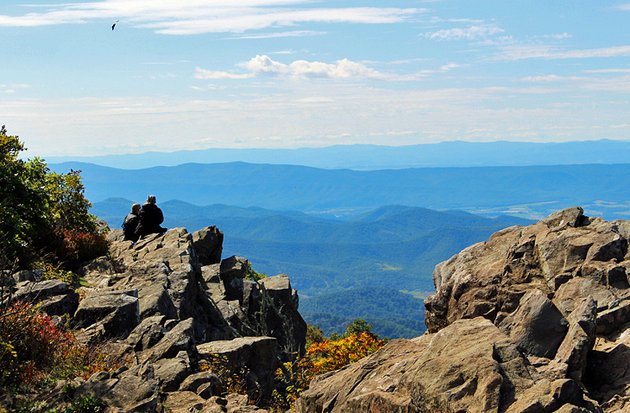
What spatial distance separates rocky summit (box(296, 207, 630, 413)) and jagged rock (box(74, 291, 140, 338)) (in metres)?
8.10

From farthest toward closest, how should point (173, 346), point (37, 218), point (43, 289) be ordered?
1. point (37, 218)
2. point (43, 289)
3. point (173, 346)

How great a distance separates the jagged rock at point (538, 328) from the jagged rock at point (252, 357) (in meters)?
9.54

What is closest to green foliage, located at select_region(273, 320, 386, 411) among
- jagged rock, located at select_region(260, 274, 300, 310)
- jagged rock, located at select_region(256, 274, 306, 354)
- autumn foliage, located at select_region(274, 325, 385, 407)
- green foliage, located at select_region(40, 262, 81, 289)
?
autumn foliage, located at select_region(274, 325, 385, 407)

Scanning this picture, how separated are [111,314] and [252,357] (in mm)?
5023

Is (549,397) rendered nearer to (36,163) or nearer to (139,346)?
(139,346)

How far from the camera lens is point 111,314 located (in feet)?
72.6

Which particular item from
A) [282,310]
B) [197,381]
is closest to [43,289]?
[197,381]

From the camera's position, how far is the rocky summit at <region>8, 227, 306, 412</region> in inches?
650

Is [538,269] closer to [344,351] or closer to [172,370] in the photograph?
[344,351]

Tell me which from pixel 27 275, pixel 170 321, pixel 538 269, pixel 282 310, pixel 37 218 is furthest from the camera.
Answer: pixel 282 310

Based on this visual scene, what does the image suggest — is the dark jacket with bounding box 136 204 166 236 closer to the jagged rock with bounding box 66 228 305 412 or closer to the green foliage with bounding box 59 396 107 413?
the jagged rock with bounding box 66 228 305 412

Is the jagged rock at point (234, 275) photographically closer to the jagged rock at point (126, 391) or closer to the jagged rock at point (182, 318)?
the jagged rock at point (182, 318)

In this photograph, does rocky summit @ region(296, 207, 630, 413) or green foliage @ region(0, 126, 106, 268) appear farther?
green foliage @ region(0, 126, 106, 268)

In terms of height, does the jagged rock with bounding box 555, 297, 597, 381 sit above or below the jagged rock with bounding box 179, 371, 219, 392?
above
